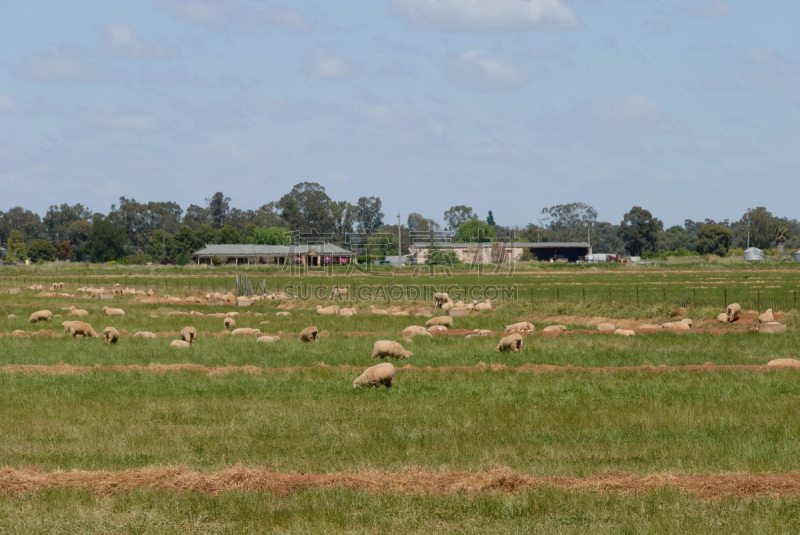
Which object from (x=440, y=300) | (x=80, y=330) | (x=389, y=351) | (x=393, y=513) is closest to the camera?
(x=393, y=513)

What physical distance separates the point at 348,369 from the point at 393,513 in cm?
1429

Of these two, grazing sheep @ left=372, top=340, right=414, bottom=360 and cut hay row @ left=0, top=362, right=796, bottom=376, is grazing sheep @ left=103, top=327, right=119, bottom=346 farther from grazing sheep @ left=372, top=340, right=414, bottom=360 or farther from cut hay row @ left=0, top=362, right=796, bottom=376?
grazing sheep @ left=372, top=340, right=414, bottom=360

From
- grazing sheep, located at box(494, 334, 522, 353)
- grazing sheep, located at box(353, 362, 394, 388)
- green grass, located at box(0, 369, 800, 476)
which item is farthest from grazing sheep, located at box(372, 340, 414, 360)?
grazing sheep, located at box(353, 362, 394, 388)

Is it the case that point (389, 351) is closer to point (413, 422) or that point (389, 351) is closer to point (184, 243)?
point (413, 422)

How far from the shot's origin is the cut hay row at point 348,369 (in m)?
25.1

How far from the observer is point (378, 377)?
22.1 meters

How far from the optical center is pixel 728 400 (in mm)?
20062

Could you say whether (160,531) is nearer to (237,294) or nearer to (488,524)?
(488,524)

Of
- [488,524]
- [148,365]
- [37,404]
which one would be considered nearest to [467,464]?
[488,524]

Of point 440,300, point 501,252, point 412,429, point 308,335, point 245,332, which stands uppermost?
point 501,252

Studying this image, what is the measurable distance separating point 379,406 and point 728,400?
8.91 metres

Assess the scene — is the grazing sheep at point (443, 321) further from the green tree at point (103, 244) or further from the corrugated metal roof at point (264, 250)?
the green tree at point (103, 244)

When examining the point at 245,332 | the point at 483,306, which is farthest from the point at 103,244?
the point at 245,332

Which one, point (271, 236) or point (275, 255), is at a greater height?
point (271, 236)
